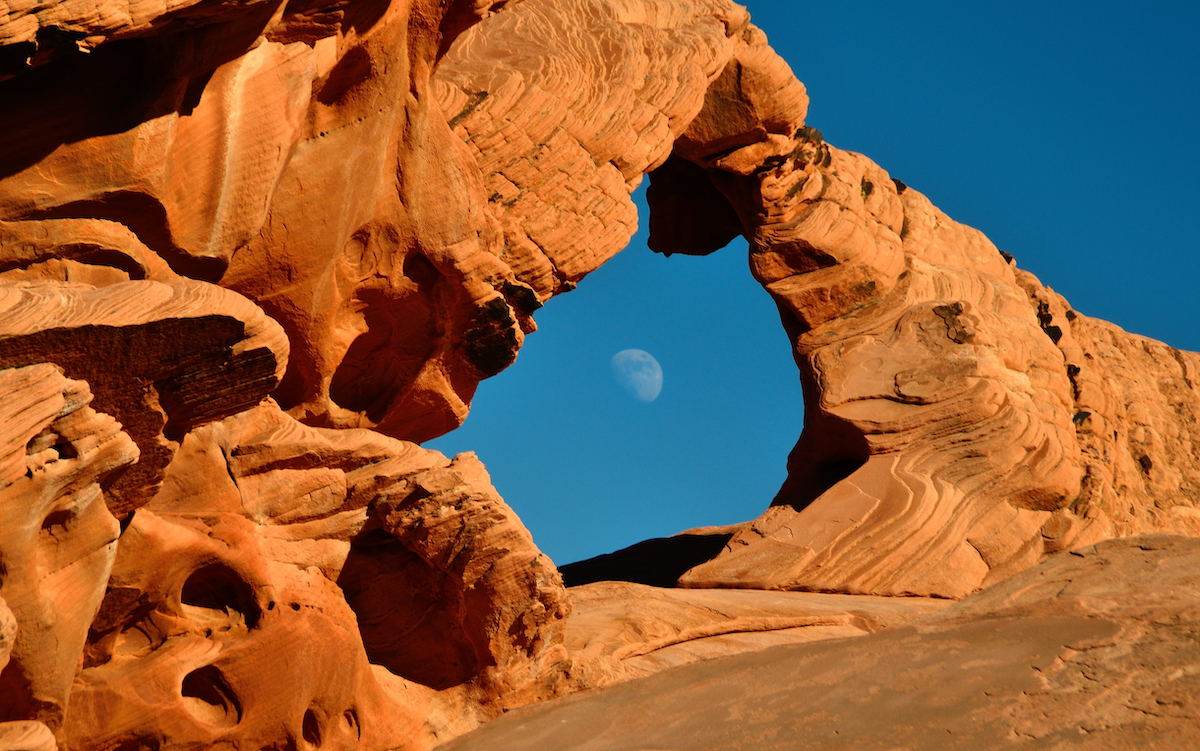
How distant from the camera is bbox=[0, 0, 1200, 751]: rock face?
4582mm

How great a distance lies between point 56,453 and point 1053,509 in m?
8.63

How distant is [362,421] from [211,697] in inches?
98.7

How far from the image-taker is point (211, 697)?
545 centimetres

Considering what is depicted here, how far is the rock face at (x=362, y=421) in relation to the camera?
15.0 ft

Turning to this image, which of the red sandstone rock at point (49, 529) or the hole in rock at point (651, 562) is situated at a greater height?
the hole in rock at point (651, 562)

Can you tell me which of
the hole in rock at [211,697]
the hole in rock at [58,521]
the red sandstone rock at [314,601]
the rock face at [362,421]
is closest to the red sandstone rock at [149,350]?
the rock face at [362,421]

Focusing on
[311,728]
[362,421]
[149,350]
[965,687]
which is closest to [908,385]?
[362,421]

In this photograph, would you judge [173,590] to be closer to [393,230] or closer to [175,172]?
[175,172]

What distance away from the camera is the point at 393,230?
7.11m

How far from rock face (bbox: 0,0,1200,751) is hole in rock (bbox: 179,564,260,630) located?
0.02 metres

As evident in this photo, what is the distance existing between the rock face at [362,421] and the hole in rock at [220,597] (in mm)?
15

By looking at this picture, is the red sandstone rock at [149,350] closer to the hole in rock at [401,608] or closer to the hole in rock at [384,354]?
the hole in rock at [401,608]

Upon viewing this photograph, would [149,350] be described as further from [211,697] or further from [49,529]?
[211,697]

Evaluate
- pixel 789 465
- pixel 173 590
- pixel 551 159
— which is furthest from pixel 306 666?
pixel 789 465
